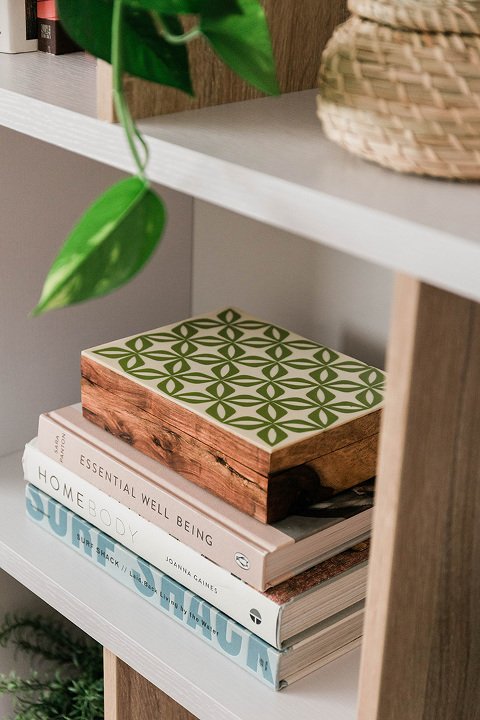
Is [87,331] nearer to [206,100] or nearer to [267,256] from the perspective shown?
[267,256]

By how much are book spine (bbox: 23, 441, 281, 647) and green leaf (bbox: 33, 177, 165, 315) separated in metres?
0.33

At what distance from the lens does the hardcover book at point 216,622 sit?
0.64 metres

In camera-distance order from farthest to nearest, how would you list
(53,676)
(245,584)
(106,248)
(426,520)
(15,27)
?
(53,676), (15,27), (245,584), (426,520), (106,248)

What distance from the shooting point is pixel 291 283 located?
93 cm

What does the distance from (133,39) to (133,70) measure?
16mm

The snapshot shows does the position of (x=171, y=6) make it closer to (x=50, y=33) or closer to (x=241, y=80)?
(x=241, y=80)

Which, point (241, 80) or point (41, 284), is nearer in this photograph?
point (241, 80)

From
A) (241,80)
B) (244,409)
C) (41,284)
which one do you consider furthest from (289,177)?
(41,284)

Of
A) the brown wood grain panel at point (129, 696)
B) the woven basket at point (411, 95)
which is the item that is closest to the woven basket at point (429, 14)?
the woven basket at point (411, 95)

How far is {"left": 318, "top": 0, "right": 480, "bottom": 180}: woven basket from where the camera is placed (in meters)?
0.41

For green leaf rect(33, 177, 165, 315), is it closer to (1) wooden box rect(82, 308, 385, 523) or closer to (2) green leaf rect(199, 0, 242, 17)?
(2) green leaf rect(199, 0, 242, 17)

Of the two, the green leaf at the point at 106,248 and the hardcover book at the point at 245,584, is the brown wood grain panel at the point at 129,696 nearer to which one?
the hardcover book at the point at 245,584

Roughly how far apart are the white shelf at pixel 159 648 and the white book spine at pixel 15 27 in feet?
1.47

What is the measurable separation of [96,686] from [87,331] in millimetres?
400
